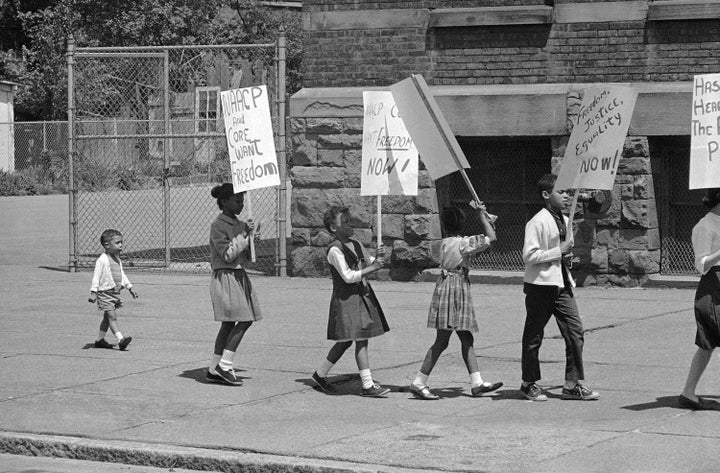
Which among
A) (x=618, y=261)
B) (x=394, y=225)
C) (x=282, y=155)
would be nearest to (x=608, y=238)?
(x=618, y=261)

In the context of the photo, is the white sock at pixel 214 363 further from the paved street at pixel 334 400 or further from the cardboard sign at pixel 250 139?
the cardboard sign at pixel 250 139

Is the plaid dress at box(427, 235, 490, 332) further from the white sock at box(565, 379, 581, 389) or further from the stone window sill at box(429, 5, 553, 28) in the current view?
the stone window sill at box(429, 5, 553, 28)

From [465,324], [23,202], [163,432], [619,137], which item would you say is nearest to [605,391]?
[465,324]

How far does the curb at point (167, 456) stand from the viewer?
287 inches

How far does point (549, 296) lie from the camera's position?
9.15 metres

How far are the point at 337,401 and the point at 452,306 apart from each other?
1094mm

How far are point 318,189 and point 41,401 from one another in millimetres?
8061

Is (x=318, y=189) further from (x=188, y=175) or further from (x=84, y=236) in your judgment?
(x=84, y=236)

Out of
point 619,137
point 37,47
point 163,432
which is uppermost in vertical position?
point 37,47

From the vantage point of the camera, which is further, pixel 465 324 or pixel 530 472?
pixel 465 324

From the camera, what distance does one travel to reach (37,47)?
47.3 metres

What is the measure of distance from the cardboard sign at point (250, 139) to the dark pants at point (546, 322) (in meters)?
2.45

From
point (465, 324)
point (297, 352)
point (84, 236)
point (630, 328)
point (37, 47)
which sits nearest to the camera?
point (465, 324)

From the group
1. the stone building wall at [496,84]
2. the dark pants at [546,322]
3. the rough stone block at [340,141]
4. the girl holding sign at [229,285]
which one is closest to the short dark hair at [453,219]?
the dark pants at [546,322]
